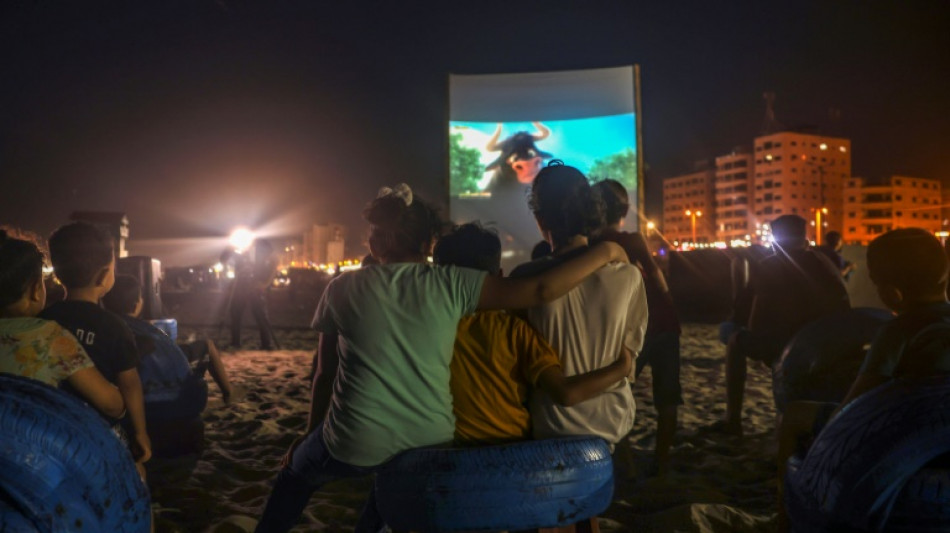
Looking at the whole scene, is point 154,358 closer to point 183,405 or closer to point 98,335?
point 183,405

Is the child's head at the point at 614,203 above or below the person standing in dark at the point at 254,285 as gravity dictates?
above

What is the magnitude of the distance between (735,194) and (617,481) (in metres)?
137

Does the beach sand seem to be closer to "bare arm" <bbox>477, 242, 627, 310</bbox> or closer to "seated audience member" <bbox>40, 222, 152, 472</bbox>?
"seated audience member" <bbox>40, 222, 152, 472</bbox>

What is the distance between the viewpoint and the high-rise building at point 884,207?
11969cm

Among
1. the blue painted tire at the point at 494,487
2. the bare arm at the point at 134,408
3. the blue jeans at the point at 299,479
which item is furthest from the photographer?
the bare arm at the point at 134,408

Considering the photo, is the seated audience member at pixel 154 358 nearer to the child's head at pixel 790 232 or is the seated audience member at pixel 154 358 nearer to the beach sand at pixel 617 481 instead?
Result: the beach sand at pixel 617 481

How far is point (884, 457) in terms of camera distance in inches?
68.0

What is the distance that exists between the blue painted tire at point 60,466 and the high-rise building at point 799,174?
130 metres

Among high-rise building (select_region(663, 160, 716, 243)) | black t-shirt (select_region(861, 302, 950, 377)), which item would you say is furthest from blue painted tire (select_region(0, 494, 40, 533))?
high-rise building (select_region(663, 160, 716, 243))

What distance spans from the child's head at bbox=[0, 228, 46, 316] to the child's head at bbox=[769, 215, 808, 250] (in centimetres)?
467

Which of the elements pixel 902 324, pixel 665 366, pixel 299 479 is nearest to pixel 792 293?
pixel 665 366

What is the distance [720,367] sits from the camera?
9094mm

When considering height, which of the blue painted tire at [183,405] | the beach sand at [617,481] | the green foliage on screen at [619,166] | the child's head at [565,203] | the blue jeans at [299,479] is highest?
the green foliage on screen at [619,166]

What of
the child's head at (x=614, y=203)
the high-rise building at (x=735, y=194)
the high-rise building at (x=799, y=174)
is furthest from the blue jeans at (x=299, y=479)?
the high-rise building at (x=735, y=194)
